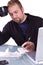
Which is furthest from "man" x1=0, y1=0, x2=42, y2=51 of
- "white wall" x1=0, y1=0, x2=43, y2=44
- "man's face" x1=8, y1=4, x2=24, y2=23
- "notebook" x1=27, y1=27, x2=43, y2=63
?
"notebook" x1=27, y1=27, x2=43, y2=63

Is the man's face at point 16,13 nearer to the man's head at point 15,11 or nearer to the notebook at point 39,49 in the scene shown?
the man's head at point 15,11

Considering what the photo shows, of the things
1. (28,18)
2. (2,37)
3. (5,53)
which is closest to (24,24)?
(28,18)

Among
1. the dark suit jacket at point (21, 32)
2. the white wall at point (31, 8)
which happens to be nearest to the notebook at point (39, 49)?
the dark suit jacket at point (21, 32)

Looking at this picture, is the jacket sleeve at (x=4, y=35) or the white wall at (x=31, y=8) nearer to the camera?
the jacket sleeve at (x=4, y=35)

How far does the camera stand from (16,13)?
2.47 metres

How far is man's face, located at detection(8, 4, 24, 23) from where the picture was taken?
8.02 feet

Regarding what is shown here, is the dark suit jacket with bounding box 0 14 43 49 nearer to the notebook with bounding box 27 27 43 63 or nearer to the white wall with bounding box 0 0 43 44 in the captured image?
the white wall with bounding box 0 0 43 44

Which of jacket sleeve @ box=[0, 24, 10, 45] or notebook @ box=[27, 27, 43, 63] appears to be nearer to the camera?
notebook @ box=[27, 27, 43, 63]

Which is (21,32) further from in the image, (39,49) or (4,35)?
(39,49)

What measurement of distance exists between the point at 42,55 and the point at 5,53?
0.46 m

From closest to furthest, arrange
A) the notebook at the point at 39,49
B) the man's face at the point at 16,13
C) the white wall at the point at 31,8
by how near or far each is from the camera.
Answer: the notebook at the point at 39,49 < the man's face at the point at 16,13 < the white wall at the point at 31,8

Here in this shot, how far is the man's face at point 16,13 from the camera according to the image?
2443mm

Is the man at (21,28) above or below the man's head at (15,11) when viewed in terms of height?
below

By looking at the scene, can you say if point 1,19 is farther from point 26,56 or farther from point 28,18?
point 26,56
